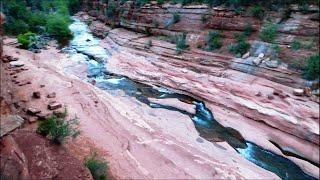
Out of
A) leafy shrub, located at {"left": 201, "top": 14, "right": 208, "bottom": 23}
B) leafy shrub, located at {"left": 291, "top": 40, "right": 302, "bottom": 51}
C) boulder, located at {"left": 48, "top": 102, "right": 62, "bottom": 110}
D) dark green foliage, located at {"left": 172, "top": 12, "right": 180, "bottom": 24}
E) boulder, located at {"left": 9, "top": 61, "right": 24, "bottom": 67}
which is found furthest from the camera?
dark green foliage, located at {"left": 172, "top": 12, "right": 180, "bottom": 24}

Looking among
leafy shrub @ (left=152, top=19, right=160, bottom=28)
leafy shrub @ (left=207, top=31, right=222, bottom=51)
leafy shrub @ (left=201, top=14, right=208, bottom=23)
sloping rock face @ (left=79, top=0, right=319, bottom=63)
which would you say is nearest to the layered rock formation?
leafy shrub @ (left=207, top=31, right=222, bottom=51)

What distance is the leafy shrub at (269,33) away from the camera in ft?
68.8

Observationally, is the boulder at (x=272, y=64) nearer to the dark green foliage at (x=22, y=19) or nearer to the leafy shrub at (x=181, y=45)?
the leafy shrub at (x=181, y=45)

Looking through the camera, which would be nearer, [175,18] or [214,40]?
[214,40]

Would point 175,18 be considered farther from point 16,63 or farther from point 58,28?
point 58,28

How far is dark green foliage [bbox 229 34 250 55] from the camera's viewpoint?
21.6 m

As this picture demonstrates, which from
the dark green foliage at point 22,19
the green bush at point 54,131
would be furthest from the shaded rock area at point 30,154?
the dark green foliage at point 22,19

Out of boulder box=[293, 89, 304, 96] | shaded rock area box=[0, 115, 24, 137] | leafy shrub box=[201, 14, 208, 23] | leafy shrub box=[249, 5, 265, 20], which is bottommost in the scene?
boulder box=[293, 89, 304, 96]

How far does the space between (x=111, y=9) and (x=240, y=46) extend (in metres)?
23.4

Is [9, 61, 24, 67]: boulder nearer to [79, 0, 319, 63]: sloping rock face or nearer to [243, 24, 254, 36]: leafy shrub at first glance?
[79, 0, 319, 63]: sloping rock face

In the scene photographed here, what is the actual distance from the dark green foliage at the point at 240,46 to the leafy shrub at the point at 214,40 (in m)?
1.20

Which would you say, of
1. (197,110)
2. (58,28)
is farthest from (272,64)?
(58,28)

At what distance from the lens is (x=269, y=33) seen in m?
21.1

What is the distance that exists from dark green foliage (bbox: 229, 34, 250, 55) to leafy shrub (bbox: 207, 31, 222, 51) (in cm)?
120
